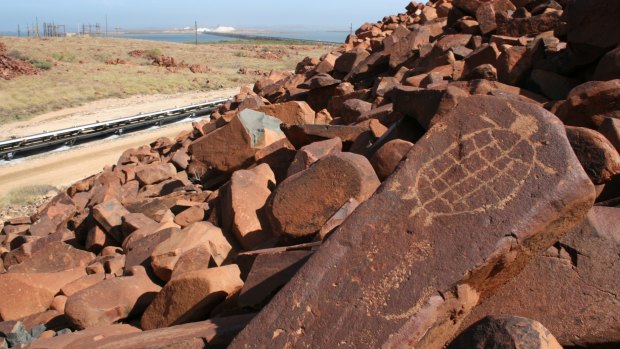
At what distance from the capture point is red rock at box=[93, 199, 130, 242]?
580 centimetres

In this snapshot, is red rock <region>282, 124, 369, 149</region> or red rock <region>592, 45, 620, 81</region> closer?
red rock <region>592, 45, 620, 81</region>

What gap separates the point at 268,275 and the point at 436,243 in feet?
3.65

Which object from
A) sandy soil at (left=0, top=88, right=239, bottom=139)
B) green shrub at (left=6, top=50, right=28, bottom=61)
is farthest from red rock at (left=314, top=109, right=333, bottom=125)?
green shrub at (left=6, top=50, right=28, bottom=61)

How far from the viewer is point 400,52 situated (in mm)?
8852

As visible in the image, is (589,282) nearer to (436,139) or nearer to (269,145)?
(436,139)

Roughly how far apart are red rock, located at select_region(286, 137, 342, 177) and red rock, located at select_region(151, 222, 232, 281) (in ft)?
2.77

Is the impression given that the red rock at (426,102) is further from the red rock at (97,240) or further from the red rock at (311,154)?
the red rock at (97,240)

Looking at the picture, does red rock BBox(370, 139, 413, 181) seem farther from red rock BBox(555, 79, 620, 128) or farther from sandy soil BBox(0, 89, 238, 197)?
sandy soil BBox(0, 89, 238, 197)

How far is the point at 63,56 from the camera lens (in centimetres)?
3328

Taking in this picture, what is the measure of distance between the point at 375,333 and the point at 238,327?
2.68 ft

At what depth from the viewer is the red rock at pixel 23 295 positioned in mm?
4688

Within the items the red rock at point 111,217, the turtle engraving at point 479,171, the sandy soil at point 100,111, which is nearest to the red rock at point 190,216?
the red rock at point 111,217

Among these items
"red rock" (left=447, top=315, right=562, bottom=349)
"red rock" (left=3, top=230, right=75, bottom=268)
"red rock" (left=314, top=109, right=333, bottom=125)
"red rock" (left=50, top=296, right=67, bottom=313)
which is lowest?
"red rock" (left=3, top=230, right=75, bottom=268)

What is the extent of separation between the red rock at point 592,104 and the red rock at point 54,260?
4.54m
